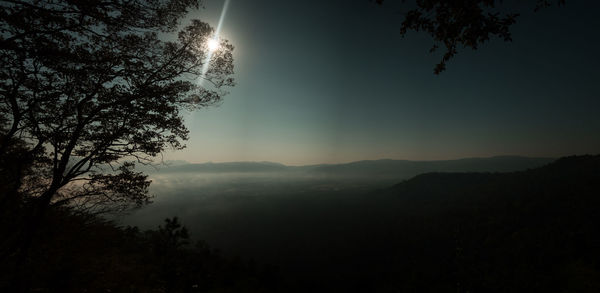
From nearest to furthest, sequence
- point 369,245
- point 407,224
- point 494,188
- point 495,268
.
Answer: point 495,268 < point 369,245 < point 407,224 < point 494,188

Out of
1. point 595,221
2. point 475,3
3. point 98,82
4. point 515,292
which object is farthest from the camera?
point 595,221

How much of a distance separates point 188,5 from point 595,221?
147 m

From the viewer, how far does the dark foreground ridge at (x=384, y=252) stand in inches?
307

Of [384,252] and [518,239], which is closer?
[518,239]

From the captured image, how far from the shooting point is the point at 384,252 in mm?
110938

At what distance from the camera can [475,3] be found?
3119 mm

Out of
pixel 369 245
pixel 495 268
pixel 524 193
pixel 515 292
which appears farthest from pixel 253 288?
pixel 524 193

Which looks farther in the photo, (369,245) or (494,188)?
(494,188)

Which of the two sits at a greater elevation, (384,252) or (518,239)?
(518,239)

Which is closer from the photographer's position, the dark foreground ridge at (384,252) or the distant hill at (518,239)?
the dark foreground ridge at (384,252)

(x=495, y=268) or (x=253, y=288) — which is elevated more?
(x=253, y=288)

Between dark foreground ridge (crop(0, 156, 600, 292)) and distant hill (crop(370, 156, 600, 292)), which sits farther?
distant hill (crop(370, 156, 600, 292))

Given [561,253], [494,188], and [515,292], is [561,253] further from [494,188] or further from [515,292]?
[494,188]

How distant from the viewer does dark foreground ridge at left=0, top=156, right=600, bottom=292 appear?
7805mm
